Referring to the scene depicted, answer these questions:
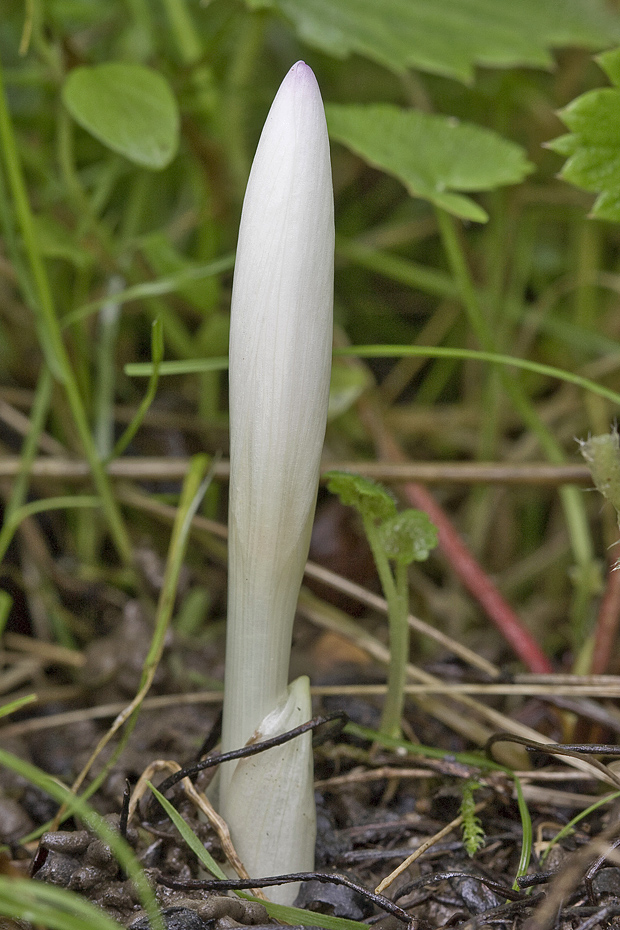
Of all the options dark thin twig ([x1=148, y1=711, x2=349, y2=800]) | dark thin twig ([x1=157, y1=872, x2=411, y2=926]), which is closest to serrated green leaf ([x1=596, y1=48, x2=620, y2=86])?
dark thin twig ([x1=148, y1=711, x2=349, y2=800])

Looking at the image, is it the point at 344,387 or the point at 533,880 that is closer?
the point at 533,880

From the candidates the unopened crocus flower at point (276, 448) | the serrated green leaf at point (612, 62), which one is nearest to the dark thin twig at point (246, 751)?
the unopened crocus flower at point (276, 448)

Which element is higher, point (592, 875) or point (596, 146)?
point (596, 146)

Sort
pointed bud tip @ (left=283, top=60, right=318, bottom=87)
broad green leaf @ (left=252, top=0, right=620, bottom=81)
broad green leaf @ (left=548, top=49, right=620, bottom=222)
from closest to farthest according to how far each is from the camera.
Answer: pointed bud tip @ (left=283, top=60, right=318, bottom=87)
broad green leaf @ (left=548, top=49, right=620, bottom=222)
broad green leaf @ (left=252, top=0, right=620, bottom=81)

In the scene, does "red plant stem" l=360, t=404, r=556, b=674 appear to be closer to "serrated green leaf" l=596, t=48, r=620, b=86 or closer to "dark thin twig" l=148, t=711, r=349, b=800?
"dark thin twig" l=148, t=711, r=349, b=800

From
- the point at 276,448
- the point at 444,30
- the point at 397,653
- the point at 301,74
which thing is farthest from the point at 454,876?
the point at 444,30

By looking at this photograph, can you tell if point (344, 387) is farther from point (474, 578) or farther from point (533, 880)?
point (533, 880)

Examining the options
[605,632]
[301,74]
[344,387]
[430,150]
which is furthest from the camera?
[344,387]

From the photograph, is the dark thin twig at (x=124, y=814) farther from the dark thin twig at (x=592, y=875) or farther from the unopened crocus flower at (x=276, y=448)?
the dark thin twig at (x=592, y=875)
